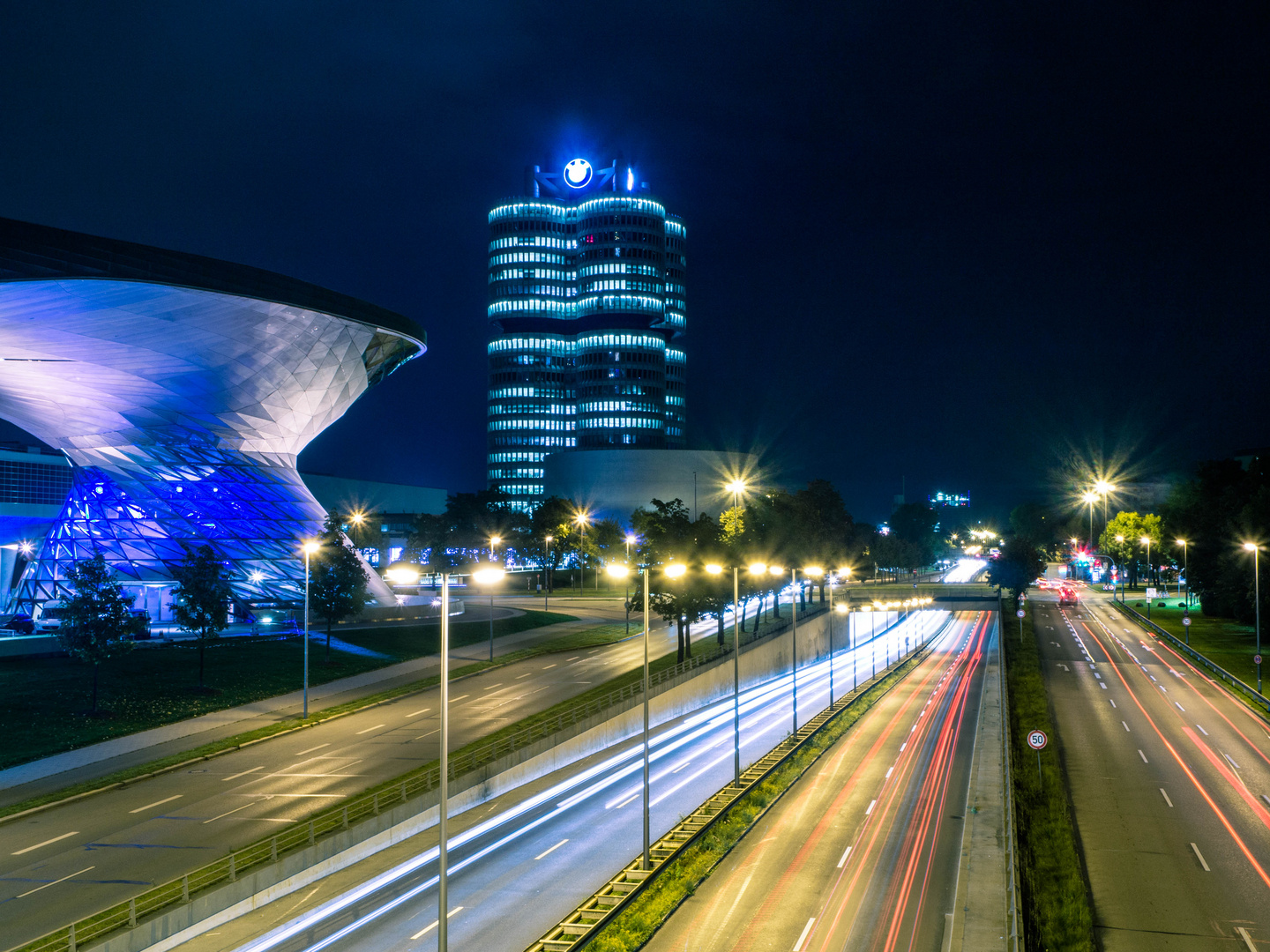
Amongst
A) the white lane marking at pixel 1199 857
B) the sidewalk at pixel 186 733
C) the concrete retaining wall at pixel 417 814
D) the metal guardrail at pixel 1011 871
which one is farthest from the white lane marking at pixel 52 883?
the white lane marking at pixel 1199 857

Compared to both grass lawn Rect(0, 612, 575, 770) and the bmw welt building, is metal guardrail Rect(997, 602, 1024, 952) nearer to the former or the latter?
grass lawn Rect(0, 612, 575, 770)

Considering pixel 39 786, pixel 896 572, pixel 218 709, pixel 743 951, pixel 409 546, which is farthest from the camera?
pixel 896 572

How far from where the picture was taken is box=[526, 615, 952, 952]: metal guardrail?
18312 millimetres

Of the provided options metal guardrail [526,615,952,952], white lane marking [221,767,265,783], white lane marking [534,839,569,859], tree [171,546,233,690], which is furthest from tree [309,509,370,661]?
white lane marking [534,839,569,859]

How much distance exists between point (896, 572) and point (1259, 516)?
3770 inches

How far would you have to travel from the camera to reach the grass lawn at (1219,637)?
57.9 meters

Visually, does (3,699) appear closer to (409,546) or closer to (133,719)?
(133,719)

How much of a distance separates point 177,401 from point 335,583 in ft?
64.0

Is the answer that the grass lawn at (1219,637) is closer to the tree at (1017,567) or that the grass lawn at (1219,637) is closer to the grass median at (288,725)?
the tree at (1017,567)

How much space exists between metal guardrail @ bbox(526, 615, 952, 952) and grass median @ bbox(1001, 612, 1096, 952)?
7.86 metres

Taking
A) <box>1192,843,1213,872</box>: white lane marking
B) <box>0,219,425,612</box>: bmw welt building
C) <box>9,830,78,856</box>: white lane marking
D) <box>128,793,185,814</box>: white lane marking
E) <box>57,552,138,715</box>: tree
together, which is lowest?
<box>1192,843,1213,872</box>: white lane marking

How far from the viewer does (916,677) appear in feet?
213

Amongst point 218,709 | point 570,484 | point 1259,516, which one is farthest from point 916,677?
point 570,484

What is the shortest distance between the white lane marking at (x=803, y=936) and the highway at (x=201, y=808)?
14082 mm
